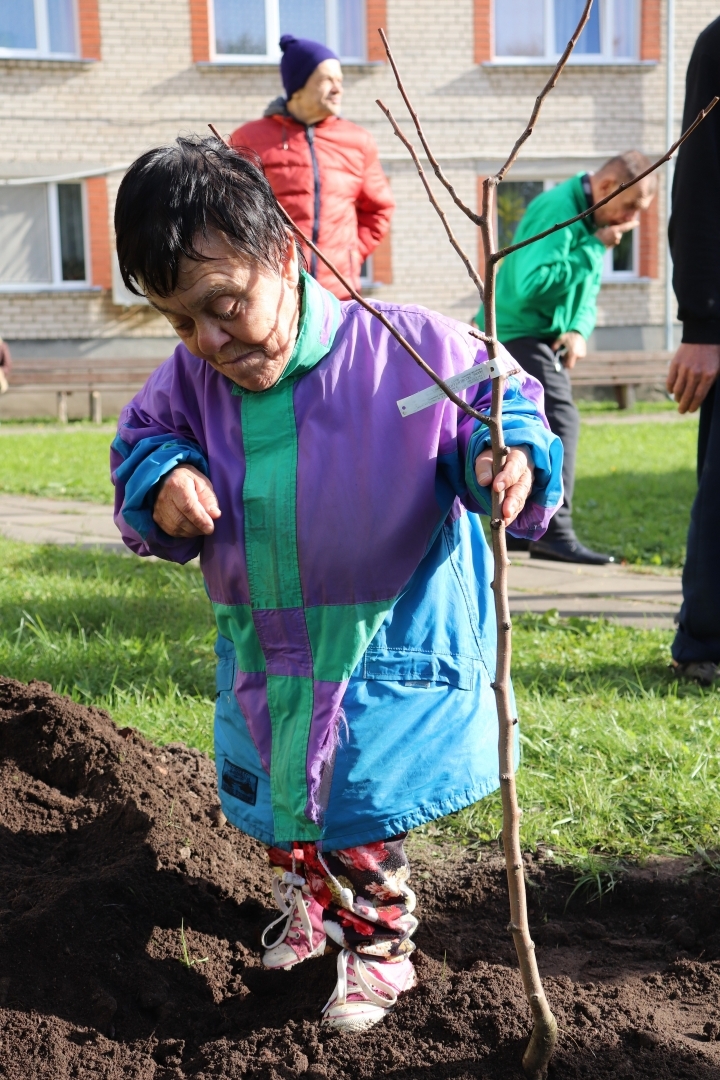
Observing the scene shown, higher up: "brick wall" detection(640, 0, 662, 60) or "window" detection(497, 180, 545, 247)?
"brick wall" detection(640, 0, 662, 60)

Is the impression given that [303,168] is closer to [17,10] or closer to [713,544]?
[713,544]

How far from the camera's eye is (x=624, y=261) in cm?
1800

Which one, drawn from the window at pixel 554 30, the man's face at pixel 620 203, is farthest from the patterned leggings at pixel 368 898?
the window at pixel 554 30

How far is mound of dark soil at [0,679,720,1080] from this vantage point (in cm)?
191

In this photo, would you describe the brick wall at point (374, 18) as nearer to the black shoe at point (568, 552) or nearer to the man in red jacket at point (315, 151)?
the man in red jacket at point (315, 151)

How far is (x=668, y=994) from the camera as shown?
213 cm

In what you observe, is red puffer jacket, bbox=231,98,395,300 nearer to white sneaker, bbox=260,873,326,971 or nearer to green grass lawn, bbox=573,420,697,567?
green grass lawn, bbox=573,420,697,567

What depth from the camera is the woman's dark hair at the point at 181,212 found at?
74.0 inches

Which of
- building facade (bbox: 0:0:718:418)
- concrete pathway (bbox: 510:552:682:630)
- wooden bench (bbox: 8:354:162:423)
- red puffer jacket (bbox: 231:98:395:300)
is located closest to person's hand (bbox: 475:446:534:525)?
concrete pathway (bbox: 510:552:682:630)

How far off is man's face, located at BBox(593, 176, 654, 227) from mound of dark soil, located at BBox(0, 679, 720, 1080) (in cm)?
362

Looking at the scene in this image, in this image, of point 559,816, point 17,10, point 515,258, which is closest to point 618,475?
point 515,258

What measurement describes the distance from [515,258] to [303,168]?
43.5 inches

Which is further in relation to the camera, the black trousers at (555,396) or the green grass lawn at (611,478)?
the green grass lawn at (611,478)

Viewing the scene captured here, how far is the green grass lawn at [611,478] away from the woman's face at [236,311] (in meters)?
4.26
